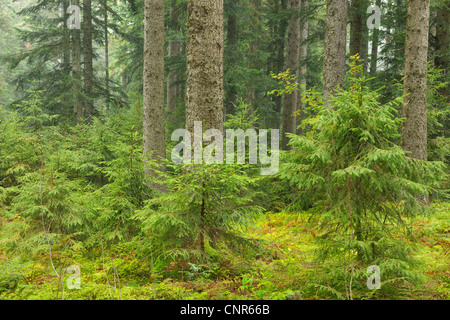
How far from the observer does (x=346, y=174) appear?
339 cm

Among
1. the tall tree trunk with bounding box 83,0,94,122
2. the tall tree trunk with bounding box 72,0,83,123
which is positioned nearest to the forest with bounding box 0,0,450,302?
the tall tree trunk with bounding box 72,0,83,123

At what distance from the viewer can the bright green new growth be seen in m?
3.36

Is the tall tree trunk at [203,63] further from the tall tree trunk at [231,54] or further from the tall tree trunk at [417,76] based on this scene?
the tall tree trunk at [231,54]

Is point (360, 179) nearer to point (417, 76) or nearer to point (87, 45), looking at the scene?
point (417, 76)

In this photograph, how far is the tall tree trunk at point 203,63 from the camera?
4879mm

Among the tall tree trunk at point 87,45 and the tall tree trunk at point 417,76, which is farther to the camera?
the tall tree trunk at point 87,45

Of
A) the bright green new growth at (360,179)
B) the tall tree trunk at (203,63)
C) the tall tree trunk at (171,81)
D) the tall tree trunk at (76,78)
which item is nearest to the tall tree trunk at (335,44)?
the tall tree trunk at (203,63)

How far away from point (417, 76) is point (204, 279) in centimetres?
717

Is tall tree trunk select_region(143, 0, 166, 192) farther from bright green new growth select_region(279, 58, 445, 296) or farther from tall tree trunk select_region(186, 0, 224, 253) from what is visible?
bright green new growth select_region(279, 58, 445, 296)

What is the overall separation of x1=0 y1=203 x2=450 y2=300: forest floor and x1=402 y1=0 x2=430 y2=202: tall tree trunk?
10.5ft

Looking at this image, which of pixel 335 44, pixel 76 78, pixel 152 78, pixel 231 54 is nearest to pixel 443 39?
pixel 335 44

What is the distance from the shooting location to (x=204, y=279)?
380 cm

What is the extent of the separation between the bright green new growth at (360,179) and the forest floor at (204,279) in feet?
0.87
